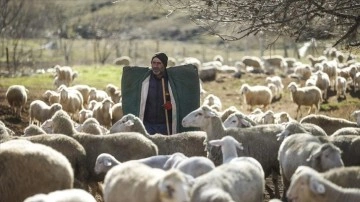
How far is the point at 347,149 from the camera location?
9148 millimetres

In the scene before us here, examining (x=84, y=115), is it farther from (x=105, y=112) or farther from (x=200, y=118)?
(x=200, y=118)

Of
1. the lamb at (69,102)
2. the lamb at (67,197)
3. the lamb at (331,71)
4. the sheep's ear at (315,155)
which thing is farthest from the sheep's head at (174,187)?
the lamb at (331,71)

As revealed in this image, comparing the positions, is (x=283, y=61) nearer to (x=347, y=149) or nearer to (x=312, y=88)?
(x=312, y=88)

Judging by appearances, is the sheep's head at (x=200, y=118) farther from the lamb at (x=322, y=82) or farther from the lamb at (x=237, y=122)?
the lamb at (x=322, y=82)

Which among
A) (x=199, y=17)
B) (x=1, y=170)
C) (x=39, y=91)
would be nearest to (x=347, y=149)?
(x=199, y=17)

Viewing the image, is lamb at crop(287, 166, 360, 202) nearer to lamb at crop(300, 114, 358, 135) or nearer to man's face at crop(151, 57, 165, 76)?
man's face at crop(151, 57, 165, 76)

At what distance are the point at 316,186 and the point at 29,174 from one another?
3080 mm

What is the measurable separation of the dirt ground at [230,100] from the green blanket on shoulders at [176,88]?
535 cm

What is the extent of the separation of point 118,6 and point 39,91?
73938 mm

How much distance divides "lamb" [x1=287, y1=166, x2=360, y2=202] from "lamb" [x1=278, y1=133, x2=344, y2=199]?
1045mm

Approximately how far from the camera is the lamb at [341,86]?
83.9 feet

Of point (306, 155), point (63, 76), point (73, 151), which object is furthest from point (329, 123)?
point (63, 76)

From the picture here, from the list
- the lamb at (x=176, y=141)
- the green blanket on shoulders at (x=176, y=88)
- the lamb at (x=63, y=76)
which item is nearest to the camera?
the lamb at (x=176, y=141)

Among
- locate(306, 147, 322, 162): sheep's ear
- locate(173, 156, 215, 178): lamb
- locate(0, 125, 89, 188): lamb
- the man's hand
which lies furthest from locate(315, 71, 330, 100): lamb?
locate(173, 156, 215, 178): lamb
